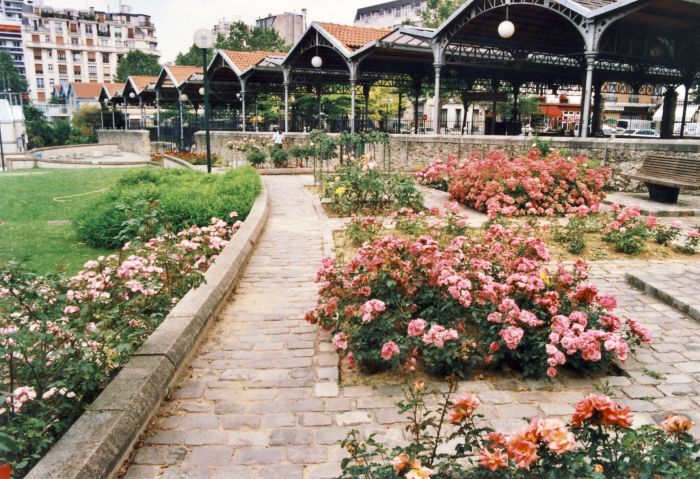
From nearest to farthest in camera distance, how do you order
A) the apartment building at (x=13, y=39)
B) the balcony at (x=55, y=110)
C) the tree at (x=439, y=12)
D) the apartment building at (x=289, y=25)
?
the tree at (x=439, y=12) < the balcony at (x=55, y=110) < the apartment building at (x=289, y=25) < the apartment building at (x=13, y=39)

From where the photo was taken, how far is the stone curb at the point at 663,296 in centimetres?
517

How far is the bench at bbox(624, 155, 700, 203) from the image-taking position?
10.2 m

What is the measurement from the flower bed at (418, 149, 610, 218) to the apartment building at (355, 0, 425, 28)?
84.4 m

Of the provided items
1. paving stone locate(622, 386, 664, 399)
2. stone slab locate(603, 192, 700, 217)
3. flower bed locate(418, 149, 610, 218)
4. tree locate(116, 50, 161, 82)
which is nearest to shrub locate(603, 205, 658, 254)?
flower bed locate(418, 149, 610, 218)

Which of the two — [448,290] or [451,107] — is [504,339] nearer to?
[448,290]

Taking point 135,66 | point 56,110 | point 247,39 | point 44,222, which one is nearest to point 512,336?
point 44,222

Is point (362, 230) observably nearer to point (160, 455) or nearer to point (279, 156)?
point (160, 455)

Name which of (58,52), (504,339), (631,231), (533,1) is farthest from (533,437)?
(58,52)

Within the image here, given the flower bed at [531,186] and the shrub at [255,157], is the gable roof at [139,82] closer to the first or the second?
the shrub at [255,157]

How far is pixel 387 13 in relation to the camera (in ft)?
316

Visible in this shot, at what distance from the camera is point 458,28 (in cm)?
1925

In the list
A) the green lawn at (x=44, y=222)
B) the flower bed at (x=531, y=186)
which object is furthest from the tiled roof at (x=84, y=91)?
the flower bed at (x=531, y=186)

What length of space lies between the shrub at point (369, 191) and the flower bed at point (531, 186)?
1.05 metres

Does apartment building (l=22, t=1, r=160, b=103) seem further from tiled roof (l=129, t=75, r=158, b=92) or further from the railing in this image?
tiled roof (l=129, t=75, r=158, b=92)
